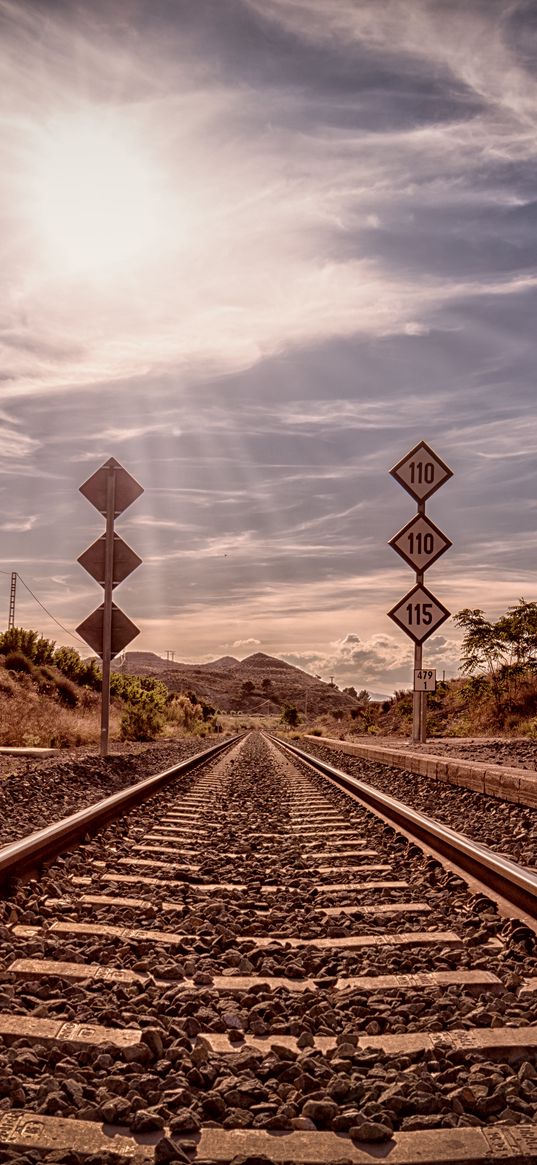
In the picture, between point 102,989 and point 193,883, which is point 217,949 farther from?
point 193,883

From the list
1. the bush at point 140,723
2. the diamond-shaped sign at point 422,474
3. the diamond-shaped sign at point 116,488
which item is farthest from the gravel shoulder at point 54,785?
the bush at point 140,723

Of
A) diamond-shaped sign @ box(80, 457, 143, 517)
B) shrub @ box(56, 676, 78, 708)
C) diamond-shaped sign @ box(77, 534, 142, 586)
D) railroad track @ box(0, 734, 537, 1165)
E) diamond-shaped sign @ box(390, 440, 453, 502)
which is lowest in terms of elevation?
railroad track @ box(0, 734, 537, 1165)

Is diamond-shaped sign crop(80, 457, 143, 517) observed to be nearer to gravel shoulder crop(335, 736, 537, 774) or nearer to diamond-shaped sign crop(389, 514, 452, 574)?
diamond-shaped sign crop(389, 514, 452, 574)

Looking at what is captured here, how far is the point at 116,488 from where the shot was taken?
14828 millimetres

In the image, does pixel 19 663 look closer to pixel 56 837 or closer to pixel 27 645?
pixel 27 645

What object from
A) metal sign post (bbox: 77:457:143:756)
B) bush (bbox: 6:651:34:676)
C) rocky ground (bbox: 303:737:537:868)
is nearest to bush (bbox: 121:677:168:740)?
bush (bbox: 6:651:34:676)

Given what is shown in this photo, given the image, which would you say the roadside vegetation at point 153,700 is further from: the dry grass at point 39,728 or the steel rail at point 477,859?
the steel rail at point 477,859

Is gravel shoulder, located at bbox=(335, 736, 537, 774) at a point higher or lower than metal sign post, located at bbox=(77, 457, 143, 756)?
lower

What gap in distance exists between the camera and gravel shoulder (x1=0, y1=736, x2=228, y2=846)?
24.5ft

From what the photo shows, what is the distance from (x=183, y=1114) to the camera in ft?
7.54

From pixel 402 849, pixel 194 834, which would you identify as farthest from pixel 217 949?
pixel 194 834

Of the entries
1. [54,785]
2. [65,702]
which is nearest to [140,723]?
[65,702]

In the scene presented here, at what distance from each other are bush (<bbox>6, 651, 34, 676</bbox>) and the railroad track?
104ft

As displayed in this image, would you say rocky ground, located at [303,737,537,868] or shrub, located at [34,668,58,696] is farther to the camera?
shrub, located at [34,668,58,696]
